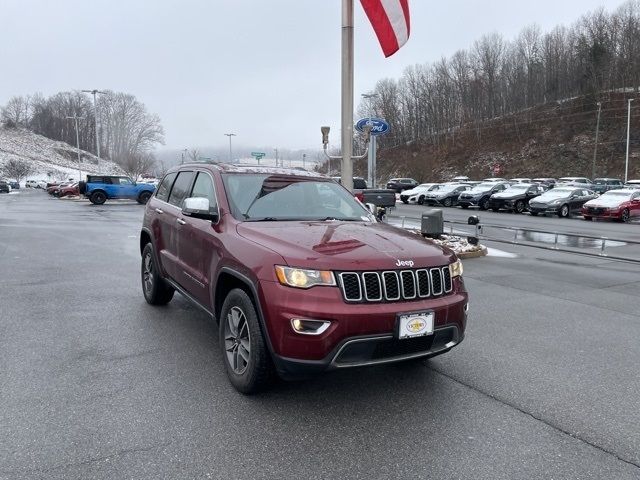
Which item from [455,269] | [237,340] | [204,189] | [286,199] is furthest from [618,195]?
[237,340]

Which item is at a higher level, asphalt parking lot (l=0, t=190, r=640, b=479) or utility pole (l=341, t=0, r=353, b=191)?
utility pole (l=341, t=0, r=353, b=191)

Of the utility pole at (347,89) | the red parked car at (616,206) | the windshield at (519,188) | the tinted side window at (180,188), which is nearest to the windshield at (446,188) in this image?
the windshield at (519,188)

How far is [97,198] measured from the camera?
33156 mm

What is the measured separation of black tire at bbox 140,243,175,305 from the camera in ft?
20.6

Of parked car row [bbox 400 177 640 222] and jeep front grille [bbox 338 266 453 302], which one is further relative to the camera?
parked car row [bbox 400 177 640 222]

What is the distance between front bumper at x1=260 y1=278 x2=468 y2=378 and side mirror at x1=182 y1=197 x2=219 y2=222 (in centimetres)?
114

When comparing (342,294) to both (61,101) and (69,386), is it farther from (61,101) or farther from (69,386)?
(61,101)

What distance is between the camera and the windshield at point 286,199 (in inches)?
178

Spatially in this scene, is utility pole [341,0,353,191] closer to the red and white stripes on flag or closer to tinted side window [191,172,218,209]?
the red and white stripes on flag

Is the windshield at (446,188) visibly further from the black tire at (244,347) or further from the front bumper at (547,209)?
the black tire at (244,347)

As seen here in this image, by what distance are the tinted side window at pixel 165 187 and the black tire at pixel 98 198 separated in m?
29.2

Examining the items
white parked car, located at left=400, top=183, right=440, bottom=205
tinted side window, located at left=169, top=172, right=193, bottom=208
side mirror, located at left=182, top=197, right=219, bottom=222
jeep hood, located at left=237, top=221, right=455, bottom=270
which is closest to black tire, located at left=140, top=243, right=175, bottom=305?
tinted side window, located at left=169, top=172, right=193, bottom=208

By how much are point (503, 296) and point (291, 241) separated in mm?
4899

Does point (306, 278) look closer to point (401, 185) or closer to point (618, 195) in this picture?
point (618, 195)
